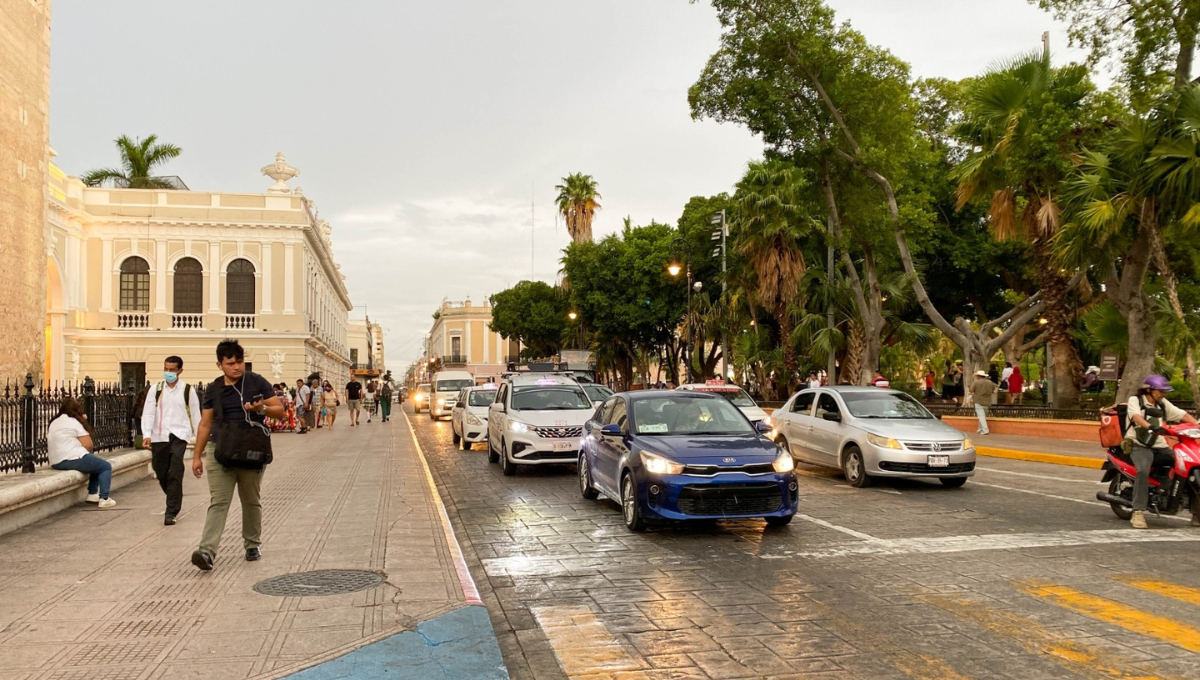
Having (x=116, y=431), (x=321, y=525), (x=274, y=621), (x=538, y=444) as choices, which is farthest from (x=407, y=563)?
(x=116, y=431)

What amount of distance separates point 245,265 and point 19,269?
98.4 ft

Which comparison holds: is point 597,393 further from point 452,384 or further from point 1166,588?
point 452,384

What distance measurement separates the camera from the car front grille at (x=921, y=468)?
12.3m

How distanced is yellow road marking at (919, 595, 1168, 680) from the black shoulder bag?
17.3 ft

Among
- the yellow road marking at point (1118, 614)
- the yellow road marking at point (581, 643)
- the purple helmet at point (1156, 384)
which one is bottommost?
the yellow road marking at point (1118, 614)

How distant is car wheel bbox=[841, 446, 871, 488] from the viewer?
12.9 m

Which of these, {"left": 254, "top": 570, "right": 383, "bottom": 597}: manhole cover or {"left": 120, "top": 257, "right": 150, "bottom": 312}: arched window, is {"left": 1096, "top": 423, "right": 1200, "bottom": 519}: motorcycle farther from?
{"left": 120, "top": 257, "right": 150, "bottom": 312}: arched window

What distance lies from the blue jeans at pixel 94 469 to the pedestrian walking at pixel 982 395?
19.0m

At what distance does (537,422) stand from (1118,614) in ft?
33.4

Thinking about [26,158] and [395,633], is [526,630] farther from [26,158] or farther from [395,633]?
[26,158]

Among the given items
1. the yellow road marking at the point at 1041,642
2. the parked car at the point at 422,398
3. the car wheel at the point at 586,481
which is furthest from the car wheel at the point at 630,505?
the parked car at the point at 422,398

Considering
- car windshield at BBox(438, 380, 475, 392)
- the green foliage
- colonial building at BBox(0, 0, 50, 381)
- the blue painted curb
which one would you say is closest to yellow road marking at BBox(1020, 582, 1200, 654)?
the blue painted curb

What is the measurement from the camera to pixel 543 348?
8462 centimetres

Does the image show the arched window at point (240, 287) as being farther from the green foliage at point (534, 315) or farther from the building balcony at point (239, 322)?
the green foliage at point (534, 315)
